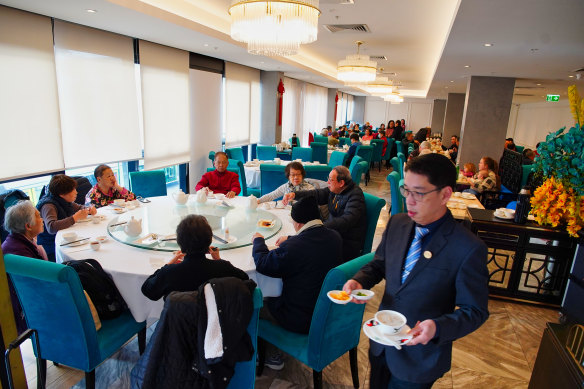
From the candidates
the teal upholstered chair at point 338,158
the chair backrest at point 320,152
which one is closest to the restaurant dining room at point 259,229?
the teal upholstered chair at point 338,158

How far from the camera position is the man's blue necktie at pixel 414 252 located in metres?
1.33

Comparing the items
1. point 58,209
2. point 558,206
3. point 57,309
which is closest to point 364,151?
point 558,206

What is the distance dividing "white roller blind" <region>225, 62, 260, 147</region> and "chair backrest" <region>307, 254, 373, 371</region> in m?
6.42

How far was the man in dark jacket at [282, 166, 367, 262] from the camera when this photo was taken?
293 centimetres

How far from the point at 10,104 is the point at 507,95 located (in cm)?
799

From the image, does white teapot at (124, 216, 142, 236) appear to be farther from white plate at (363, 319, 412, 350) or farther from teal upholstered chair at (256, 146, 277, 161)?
teal upholstered chair at (256, 146, 277, 161)

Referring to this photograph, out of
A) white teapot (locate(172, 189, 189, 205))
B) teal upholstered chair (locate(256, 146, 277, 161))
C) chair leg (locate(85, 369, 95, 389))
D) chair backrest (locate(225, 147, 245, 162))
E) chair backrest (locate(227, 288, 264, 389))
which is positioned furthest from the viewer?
teal upholstered chair (locate(256, 146, 277, 161))

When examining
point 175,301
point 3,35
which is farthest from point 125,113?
point 175,301

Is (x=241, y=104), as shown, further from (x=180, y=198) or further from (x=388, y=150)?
(x=180, y=198)

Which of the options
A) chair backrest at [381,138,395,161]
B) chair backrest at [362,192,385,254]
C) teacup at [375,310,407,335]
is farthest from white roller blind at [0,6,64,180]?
chair backrest at [381,138,395,161]

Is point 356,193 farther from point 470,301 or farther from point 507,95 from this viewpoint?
point 507,95

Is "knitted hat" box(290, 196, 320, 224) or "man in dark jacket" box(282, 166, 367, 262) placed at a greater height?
"knitted hat" box(290, 196, 320, 224)

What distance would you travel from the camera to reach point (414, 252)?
1.34 meters

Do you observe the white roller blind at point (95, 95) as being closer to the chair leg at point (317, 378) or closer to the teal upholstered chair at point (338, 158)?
the teal upholstered chair at point (338, 158)
